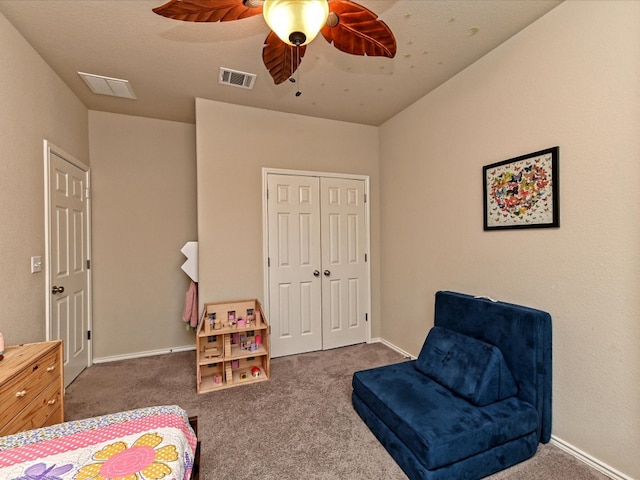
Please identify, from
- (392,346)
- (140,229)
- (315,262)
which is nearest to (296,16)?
(315,262)

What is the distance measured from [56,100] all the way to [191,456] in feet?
9.74

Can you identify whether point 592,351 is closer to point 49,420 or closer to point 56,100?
point 49,420

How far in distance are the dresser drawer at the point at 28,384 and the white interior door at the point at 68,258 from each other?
0.78 meters

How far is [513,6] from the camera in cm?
188

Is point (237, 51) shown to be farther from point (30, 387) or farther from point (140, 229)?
point (30, 387)

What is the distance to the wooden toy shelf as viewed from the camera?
107 inches

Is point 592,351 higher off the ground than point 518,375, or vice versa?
point 592,351

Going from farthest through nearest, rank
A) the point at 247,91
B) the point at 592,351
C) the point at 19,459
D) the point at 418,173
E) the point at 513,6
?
the point at 418,173 < the point at 247,91 < the point at 513,6 < the point at 592,351 < the point at 19,459

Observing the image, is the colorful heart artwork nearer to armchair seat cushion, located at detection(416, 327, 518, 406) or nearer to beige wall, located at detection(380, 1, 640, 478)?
beige wall, located at detection(380, 1, 640, 478)

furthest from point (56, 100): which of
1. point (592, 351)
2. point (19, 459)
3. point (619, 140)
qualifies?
point (592, 351)

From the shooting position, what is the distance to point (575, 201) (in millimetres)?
1822

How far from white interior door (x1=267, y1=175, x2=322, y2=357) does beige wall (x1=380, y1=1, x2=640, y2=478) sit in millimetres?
1497

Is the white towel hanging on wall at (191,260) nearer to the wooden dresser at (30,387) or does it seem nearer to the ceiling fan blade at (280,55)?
the wooden dresser at (30,387)

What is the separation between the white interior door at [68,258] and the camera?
2.44 m
